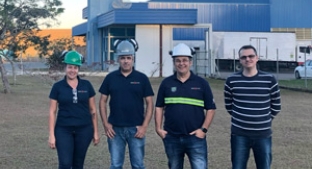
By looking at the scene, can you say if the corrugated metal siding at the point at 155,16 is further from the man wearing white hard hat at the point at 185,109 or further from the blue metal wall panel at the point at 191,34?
the man wearing white hard hat at the point at 185,109

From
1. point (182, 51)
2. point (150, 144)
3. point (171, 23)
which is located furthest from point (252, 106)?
point (171, 23)

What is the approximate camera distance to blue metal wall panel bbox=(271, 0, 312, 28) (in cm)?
6631

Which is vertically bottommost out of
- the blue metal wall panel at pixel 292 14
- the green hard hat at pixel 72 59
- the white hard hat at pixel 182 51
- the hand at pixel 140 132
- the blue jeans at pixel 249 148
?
the blue jeans at pixel 249 148

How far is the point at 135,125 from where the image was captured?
22.9ft

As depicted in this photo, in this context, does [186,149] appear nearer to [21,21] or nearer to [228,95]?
[228,95]

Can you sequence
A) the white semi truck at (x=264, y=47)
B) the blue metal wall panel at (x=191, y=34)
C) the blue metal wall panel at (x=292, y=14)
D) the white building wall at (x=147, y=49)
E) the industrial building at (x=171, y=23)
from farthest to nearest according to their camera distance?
the blue metal wall panel at (x=292, y=14), the blue metal wall panel at (x=191, y=34), the white semi truck at (x=264, y=47), the white building wall at (x=147, y=49), the industrial building at (x=171, y=23)

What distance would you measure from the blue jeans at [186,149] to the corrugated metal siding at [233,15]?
57.0 metres

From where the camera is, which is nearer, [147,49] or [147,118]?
[147,118]

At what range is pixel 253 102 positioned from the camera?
6.64m

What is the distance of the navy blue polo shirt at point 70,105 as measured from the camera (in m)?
6.93

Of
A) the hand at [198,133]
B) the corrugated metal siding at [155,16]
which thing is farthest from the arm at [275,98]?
the corrugated metal siding at [155,16]

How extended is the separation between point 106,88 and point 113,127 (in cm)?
45

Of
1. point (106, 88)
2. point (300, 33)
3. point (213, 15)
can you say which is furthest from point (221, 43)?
point (106, 88)

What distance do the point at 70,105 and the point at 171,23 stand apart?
135 feet
